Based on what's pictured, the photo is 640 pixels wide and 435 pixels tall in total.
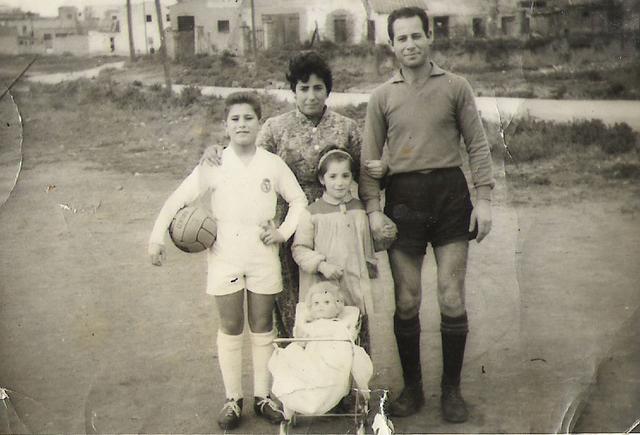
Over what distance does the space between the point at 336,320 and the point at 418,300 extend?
17.0 inches

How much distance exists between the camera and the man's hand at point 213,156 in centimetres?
349

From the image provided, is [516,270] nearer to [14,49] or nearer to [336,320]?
[336,320]

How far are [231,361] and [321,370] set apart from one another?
52 centimetres

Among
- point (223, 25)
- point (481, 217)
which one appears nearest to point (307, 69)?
point (223, 25)

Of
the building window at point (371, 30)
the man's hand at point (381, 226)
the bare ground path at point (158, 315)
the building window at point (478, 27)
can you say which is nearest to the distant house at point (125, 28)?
the bare ground path at point (158, 315)

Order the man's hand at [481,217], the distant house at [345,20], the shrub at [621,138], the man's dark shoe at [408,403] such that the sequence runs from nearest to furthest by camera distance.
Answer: the man's hand at [481,217] → the man's dark shoe at [408,403] → the distant house at [345,20] → the shrub at [621,138]

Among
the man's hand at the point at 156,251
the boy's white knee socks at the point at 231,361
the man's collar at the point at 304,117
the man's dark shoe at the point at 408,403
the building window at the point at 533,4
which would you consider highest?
the building window at the point at 533,4

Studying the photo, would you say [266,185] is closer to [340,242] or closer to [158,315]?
[340,242]

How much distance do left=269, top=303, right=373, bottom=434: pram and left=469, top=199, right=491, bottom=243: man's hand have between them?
0.65m

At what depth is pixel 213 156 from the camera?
3496 mm

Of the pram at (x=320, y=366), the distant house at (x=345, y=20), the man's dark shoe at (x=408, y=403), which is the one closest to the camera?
the pram at (x=320, y=366)

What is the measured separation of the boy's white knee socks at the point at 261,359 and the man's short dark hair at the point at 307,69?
1.16 meters

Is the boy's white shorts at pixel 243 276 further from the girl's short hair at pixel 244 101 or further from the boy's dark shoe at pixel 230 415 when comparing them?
the girl's short hair at pixel 244 101

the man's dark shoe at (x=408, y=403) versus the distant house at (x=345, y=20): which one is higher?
the distant house at (x=345, y=20)
